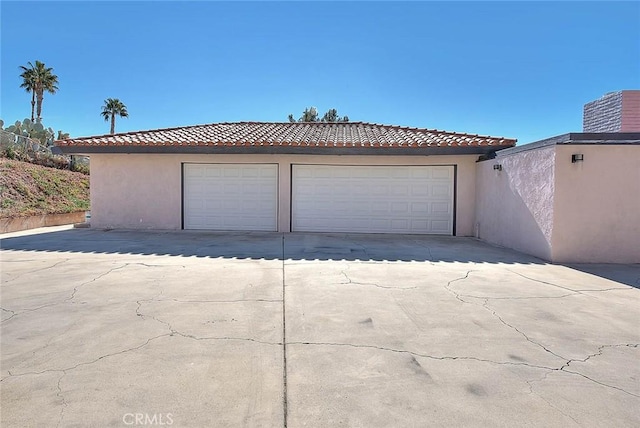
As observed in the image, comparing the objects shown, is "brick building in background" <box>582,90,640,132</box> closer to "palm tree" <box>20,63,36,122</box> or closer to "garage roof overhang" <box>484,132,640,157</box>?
"garage roof overhang" <box>484,132,640,157</box>

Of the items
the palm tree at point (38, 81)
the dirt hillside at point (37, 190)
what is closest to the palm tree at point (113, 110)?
the palm tree at point (38, 81)

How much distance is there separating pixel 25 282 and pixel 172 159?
7.49 m

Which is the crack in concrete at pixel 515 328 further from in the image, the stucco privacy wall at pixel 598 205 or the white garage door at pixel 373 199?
the white garage door at pixel 373 199

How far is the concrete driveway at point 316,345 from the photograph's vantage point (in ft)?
7.96

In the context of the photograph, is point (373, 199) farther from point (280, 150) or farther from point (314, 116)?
point (314, 116)

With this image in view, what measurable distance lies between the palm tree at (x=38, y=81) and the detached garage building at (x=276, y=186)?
28.8 meters

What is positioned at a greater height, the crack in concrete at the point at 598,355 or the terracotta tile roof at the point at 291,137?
the terracotta tile roof at the point at 291,137

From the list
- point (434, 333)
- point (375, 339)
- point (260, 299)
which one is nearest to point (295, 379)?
point (375, 339)

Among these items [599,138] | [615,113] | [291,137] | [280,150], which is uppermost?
[615,113]

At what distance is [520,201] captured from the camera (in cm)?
875

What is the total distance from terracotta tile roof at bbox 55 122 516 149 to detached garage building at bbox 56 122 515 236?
0.08m

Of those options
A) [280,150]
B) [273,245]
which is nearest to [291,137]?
[280,150]

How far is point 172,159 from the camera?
489 inches

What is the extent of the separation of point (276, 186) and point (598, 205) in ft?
29.3
